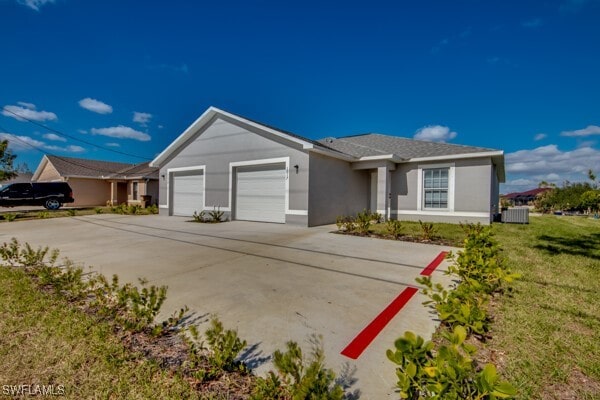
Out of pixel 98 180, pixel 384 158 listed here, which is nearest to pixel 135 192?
pixel 98 180

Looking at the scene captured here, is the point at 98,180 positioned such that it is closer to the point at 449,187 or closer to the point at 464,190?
the point at 449,187

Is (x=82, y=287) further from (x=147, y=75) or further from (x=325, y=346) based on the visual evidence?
(x=147, y=75)

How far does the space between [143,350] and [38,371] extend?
0.73 meters

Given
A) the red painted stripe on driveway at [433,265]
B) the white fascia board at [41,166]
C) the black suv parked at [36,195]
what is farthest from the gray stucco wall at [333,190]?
the white fascia board at [41,166]

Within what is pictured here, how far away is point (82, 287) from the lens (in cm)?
353

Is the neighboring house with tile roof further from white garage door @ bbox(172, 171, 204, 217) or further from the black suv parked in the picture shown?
white garage door @ bbox(172, 171, 204, 217)

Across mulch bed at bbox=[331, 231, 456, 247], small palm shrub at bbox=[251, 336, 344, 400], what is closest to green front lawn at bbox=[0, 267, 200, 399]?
small palm shrub at bbox=[251, 336, 344, 400]

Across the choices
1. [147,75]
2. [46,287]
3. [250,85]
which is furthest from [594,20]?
[147,75]

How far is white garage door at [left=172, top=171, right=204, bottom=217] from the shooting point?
1465 centimetres

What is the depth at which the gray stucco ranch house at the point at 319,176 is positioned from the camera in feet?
35.9

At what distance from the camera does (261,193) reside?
40.0 ft

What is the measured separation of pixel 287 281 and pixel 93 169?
1214 inches

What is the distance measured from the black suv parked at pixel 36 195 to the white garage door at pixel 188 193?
1056cm

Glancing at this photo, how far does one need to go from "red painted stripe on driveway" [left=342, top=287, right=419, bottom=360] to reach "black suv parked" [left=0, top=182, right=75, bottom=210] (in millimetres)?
24676
